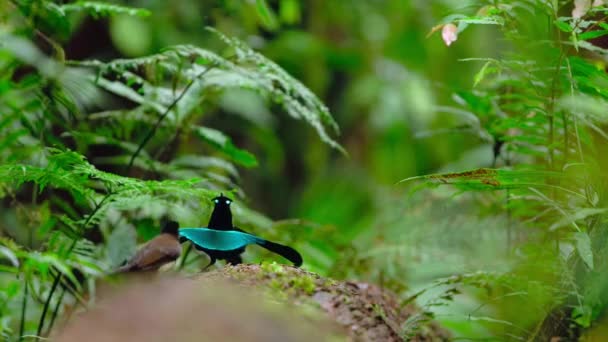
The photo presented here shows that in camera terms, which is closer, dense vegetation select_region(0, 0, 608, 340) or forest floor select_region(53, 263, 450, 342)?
forest floor select_region(53, 263, 450, 342)

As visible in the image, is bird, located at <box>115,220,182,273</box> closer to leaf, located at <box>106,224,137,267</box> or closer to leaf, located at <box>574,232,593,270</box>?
leaf, located at <box>106,224,137,267</box>

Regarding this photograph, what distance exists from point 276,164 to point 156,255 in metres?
3.79

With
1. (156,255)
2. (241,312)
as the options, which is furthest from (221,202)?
(241,312)

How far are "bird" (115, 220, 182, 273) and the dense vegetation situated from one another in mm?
87

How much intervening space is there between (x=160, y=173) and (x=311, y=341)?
130 centimetres

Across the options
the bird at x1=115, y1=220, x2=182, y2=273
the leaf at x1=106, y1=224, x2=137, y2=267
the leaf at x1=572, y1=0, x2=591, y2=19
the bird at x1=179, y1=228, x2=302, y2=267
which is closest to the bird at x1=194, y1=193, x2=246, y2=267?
the bird at x1=179, y1=228, x2=302, y2=267

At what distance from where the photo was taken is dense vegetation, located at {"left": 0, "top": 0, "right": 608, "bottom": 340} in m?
1.45

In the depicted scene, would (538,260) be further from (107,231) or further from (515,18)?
(107,231)

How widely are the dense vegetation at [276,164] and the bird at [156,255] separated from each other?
87 mm

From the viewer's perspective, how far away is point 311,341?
1.11m

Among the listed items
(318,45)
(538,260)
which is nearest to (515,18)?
(538,260)

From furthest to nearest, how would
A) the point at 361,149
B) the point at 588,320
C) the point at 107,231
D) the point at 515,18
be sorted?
the point at 361,149, the point at 107,231, the point at 515,18, the point at 588,320

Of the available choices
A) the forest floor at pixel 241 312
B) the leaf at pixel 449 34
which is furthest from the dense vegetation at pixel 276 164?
the forest floor at pixel 241 312

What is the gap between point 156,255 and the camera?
5.45 feet
